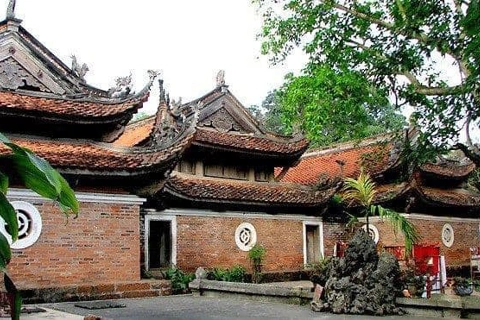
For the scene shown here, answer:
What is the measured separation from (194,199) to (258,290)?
447cm

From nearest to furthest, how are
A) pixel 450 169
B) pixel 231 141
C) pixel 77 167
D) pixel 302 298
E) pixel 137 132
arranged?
pixel 302 298
pixel 77 167
pixel 231 141
pixel 137 132
pixel 450 169

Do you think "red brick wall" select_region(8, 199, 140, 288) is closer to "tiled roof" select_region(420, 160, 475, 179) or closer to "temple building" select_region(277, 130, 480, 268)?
"temple building" select_region(277, 130, 480, 268)

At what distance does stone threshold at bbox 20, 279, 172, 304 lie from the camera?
1038cm

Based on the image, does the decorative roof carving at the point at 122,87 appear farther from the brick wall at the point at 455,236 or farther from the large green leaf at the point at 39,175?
the large green leaf at the point at 39,175

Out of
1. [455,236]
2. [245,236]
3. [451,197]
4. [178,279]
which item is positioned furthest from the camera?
[451,197]

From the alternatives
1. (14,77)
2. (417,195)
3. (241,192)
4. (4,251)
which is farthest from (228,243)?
(4,251)

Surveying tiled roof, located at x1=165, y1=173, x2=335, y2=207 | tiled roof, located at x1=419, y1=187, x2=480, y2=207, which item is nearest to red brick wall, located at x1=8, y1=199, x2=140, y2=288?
tiled roof, located at x1=165, y1=173, x2=335, y2=207

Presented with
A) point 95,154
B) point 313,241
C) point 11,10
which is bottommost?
point 313,241

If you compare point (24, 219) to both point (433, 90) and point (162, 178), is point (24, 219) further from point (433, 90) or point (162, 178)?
point (433, 90)

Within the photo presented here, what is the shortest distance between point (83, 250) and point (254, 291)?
141 inches

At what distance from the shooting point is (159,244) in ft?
50.7

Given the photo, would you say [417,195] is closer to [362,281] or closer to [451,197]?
[451,197]

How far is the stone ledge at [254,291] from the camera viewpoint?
10414 mm

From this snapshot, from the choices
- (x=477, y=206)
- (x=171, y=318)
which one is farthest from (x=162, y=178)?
(x=477, y=206)
